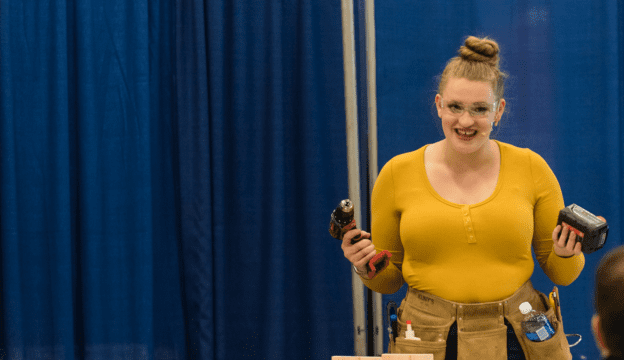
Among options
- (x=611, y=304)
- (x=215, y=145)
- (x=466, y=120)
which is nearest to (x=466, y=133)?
(x=466, y=120)

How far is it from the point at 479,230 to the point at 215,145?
48.5 inches

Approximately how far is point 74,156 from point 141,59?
0.49 meters

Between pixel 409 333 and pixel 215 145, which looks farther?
pixel 215 145

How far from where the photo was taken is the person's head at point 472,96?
1.34 m

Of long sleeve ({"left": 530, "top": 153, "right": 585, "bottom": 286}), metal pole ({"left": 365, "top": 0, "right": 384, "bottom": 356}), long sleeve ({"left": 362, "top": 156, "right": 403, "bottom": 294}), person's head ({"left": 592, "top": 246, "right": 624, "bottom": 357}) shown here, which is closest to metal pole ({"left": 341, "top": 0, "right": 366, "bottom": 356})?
metal pole ({"left": 365, "top": 0, "right": 384, "bottom": 356})

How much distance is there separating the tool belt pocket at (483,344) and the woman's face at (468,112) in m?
0.45

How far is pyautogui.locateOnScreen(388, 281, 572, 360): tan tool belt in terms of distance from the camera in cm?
129

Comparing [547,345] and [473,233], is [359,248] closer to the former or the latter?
[473,233]

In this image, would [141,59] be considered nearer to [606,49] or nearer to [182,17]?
[182,17]

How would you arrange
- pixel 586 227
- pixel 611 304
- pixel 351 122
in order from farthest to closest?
1. pixel 351 122
2. pixel 586 227
3. pixel 611 304

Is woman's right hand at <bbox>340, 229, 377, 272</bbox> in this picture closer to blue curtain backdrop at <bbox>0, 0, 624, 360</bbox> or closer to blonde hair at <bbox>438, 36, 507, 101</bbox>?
blonde hair at <bbox>438, 36, 507, 101</bbox>

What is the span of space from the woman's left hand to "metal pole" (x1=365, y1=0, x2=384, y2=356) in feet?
3.33

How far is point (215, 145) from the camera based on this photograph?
2.21 meters

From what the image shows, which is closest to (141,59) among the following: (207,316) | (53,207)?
(53,207)
